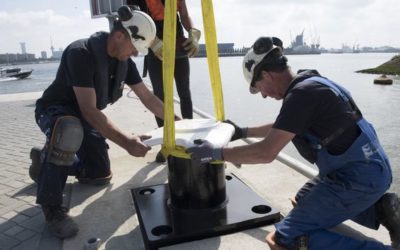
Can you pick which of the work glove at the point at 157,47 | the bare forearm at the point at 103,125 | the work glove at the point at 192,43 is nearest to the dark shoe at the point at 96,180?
the bare forearm at the point at 103,125

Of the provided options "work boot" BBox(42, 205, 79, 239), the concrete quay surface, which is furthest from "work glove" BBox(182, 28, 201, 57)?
"work boot" BBox(42, 205, 79, 239)

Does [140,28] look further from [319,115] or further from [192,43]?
[319,115]

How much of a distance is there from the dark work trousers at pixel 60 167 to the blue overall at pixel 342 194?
1.41 meters

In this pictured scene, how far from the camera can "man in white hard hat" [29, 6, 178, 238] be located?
229 cm

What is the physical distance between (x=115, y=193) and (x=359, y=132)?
1840mm

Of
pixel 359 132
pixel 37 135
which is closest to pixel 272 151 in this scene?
pixel 359 132

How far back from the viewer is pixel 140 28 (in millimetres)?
2391

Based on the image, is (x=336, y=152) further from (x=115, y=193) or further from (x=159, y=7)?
(x=159, y=7)

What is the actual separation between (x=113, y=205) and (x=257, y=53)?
1.49 metres

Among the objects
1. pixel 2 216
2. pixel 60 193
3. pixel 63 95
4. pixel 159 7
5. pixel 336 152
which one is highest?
pixel 159 7

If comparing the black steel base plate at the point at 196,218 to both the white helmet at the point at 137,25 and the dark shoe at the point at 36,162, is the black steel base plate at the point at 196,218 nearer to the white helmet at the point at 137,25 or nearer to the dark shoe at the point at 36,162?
the dark shoe at the point at 36,162

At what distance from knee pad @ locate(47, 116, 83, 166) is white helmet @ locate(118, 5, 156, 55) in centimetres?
69

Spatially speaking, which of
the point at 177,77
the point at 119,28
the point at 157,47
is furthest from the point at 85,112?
the point at 177,77

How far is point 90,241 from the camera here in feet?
6.74
